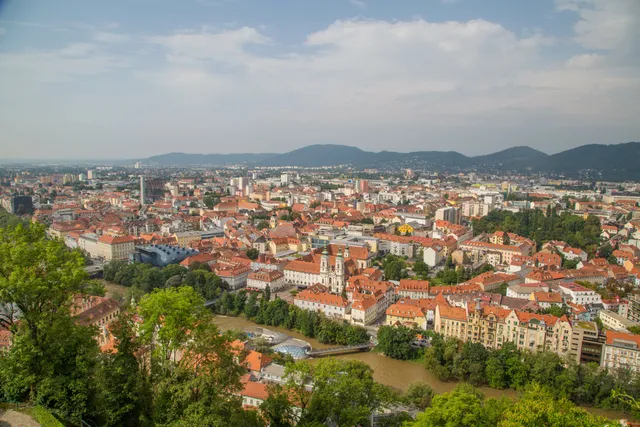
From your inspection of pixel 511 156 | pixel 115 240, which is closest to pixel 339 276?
pixel 115 240

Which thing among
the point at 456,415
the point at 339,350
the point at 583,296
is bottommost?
the point at 339,350

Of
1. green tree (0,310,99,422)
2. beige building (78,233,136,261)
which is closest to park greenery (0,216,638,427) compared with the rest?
green tree (0,310,99,422)

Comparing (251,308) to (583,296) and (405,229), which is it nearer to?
(583,296)

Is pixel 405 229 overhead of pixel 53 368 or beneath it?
beneath

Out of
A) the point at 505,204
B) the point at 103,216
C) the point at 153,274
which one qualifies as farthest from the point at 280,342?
the point at 505,204

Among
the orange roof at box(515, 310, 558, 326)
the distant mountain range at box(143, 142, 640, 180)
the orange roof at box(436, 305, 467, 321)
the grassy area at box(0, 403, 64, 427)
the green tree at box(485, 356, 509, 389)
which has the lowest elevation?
the green tree at box(485, 356, 509, 389)

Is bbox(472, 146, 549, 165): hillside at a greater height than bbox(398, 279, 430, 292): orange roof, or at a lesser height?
greater

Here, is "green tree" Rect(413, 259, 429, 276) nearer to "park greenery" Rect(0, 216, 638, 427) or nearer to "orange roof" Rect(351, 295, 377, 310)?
"orange roof" Rect(351, 295, 377, 310)
